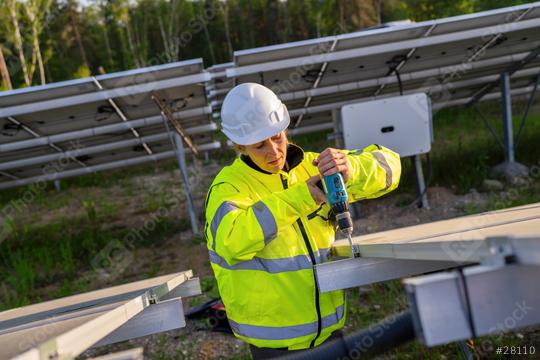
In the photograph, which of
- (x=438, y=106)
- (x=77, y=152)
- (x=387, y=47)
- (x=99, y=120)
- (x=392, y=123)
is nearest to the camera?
(x=387, y=47)

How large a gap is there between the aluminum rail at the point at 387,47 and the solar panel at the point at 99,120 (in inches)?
31.2

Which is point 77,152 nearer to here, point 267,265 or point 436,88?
point 436,88

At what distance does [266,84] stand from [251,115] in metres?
4.64

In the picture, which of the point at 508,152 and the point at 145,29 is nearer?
the point at 508,152

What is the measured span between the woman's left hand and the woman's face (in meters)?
0.29

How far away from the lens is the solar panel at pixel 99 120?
589 cm

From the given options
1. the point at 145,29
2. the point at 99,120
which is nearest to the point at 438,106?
the point at 99,120

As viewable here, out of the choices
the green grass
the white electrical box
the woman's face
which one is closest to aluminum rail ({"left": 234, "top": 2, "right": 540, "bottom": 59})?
the white electrical box

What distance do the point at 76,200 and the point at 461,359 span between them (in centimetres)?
907

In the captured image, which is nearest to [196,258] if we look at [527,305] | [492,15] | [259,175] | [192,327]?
[192,327]

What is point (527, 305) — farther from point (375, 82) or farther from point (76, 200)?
point (76, 200)

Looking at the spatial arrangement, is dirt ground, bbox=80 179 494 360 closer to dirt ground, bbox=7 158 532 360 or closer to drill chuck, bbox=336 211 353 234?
dirt ground, bbox=7 158 532 360

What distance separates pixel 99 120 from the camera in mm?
6797

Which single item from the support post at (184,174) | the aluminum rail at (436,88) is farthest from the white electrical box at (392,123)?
the support post at (184,174)
